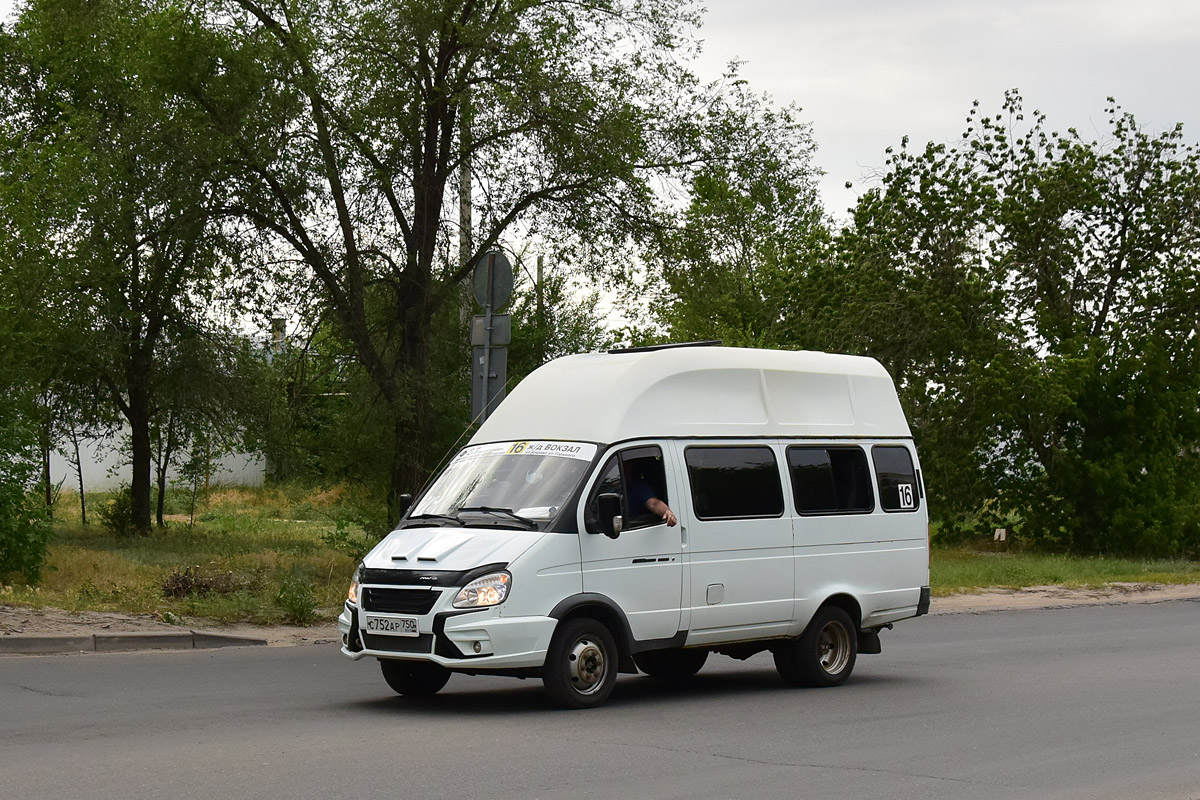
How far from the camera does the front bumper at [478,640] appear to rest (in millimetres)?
9422

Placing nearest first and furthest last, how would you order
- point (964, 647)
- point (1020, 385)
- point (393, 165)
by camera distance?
1. point (964, 647)
2. point (393, 165)
3. point (1020, 385)

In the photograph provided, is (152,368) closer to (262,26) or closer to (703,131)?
(262,26)

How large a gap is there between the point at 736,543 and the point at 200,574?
347 inches

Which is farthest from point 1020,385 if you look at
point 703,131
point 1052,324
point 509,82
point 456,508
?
point 456,508

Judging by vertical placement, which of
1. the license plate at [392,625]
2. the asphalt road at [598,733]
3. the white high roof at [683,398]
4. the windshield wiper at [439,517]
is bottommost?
the asphalt road at [598,733]

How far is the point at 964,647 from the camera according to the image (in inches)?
611

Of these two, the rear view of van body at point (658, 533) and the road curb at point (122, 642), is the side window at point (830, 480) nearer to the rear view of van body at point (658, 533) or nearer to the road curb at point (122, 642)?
the rear view of van body at point (658, 533)

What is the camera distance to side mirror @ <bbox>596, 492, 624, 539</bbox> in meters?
10.1

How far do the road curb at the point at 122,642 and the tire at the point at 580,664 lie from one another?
5531 mm

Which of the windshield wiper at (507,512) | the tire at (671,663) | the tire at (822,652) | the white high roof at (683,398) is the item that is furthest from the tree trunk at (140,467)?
the windshield wiper at (507,512)

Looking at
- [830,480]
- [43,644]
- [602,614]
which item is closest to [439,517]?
[602,614]

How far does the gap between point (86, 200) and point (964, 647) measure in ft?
48.0

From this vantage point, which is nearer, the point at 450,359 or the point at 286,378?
the point at 286,378

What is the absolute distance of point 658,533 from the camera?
1056cm
